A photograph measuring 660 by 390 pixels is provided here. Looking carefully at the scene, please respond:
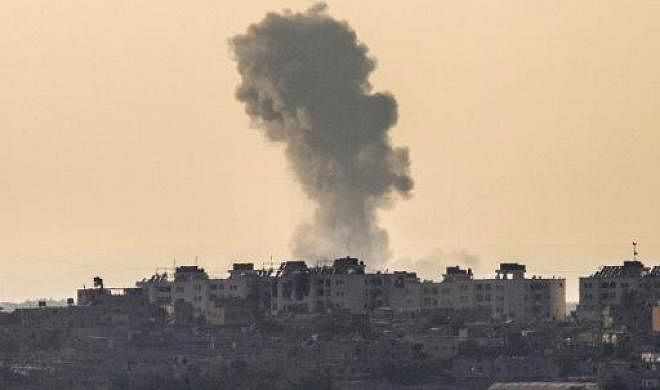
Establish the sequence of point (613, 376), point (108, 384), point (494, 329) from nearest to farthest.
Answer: point (613, 376) → point (108, 384) → point (494, 329)

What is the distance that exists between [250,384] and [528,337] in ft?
65.1

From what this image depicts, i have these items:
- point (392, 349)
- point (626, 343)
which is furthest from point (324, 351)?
point (626, 343)

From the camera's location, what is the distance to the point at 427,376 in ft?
609

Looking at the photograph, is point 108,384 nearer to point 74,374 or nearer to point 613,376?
point 74,374

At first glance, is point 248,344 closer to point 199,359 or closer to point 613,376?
point 199,359

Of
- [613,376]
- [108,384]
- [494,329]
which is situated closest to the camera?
[613,376]

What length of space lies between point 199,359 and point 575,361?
2017cm

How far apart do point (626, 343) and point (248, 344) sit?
20.7 metres

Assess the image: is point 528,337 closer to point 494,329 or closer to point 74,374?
point 494,329

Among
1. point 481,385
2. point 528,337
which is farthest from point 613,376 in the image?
point 528,337

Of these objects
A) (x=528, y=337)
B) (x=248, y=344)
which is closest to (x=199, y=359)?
(x=248, y=344)

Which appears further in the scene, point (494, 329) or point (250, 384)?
point (494, 329)

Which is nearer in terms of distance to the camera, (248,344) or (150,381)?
(150,381)

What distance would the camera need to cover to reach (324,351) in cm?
19175
